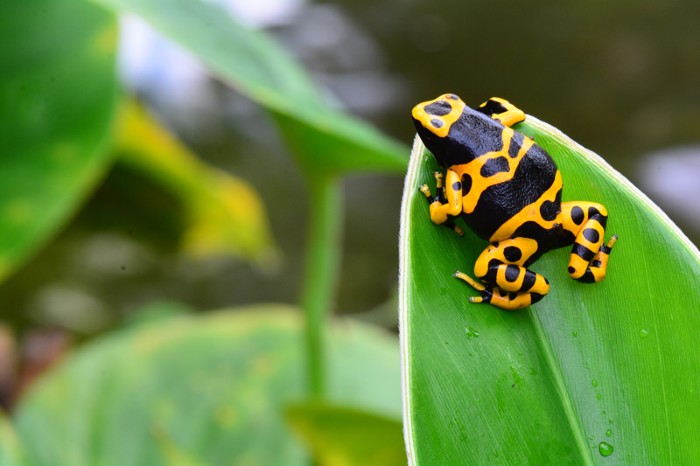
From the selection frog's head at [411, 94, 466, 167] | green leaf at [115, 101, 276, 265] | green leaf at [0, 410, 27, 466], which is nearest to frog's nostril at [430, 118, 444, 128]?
frog's head at [411, 94, 466, 167]

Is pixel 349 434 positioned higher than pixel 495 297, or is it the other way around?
pixel 495 297

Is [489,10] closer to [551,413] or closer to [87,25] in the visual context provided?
[87,25]

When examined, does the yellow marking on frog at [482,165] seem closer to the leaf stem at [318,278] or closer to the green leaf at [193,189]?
the leaf stem at [318,278]

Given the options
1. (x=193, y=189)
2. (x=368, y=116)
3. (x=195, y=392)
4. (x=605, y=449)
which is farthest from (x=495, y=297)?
(x=368, y=116)

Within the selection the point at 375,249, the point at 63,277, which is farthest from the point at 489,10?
the point at 63,277

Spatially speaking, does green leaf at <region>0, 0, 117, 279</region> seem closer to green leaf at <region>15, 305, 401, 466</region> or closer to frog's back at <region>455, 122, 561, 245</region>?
green leaf at <region>15, 305, 401, 466</region>

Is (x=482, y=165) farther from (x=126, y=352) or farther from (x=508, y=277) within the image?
(x=126, y=352)
